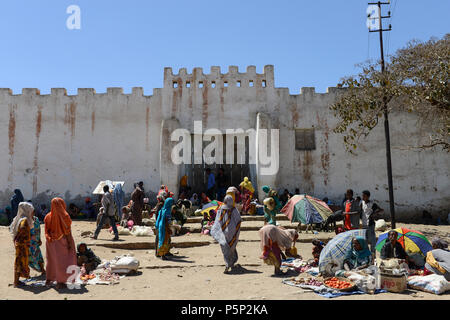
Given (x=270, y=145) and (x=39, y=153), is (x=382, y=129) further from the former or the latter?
(x=39, y=153)

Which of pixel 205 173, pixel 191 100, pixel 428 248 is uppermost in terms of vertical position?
pixel 191 100

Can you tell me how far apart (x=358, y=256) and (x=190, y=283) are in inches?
112

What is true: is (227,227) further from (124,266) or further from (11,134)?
(11,134)

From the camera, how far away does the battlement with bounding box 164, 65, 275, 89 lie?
15.1 metres

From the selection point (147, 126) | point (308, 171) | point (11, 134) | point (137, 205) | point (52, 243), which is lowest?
point (52, 243)

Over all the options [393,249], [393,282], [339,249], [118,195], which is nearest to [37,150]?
[118,195]

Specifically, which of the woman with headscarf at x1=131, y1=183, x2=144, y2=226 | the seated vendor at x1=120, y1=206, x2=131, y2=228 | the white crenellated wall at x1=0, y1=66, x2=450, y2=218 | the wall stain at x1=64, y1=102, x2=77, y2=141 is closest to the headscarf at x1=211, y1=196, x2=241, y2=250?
the woman with headscarf at x1=131, y1=183, x2=144, y2=226


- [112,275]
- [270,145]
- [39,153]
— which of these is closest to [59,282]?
[112,275]

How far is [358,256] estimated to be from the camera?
6.09 meters

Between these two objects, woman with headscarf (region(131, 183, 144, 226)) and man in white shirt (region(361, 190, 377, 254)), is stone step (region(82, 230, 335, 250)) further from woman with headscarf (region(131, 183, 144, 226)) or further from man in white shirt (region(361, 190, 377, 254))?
man in white shirt (region(361, 190, 377, 254))

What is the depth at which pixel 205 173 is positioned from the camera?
16172mm

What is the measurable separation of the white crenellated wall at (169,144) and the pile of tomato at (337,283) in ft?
28.4

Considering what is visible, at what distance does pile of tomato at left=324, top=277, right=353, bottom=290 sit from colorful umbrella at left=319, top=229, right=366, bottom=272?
391 millimetres
